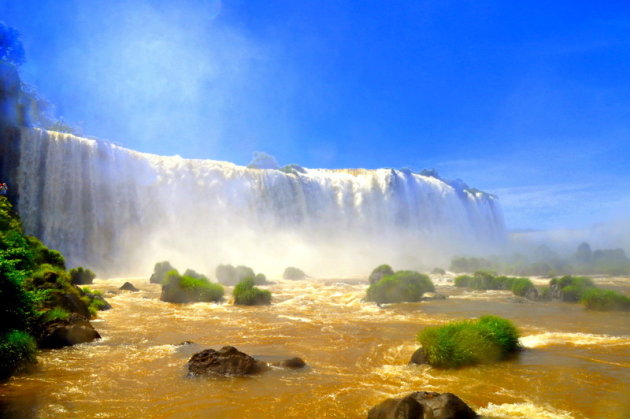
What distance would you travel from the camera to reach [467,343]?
912 centimetres

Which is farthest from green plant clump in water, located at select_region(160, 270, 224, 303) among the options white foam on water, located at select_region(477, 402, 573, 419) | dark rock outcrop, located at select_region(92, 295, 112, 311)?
white foam on water, located at select_region(477, 402, 573, 419)

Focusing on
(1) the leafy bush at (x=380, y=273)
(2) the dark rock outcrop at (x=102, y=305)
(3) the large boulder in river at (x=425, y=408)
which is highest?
(1) the leafy bush at (x=380, y=273)

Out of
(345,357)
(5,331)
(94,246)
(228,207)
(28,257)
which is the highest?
(228,207)

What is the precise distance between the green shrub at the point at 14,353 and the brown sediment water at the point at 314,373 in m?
0.27

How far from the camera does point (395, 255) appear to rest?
5759 centimetres

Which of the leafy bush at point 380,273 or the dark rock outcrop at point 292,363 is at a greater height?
the leafy bush at point 380,273

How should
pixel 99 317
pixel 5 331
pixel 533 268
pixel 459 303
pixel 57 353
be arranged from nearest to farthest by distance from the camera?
pixel 5 331
pixel 57 353
pixel 99 317
pixel 459 303
pixel 533 268

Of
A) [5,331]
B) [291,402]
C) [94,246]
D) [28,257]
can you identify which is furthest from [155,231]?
[291,402]

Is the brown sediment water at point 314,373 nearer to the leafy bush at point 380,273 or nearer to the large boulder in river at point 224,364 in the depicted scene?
the large boulder in river at point 224,364

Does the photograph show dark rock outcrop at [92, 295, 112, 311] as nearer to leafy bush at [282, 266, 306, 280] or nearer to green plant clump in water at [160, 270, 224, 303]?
green plant clump in water at [160, 270, 224, 303]

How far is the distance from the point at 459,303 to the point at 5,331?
1941 cm

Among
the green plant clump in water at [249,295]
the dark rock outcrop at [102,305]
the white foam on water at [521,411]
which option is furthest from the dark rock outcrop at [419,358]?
the dark rock outcrop at [102,305]

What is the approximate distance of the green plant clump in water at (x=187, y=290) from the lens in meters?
20.4

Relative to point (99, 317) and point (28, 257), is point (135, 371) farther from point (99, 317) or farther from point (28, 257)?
point (99, 317)
